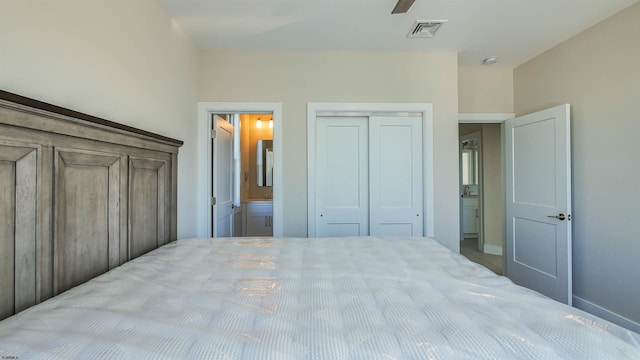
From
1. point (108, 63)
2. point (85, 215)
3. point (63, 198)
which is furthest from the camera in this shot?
point (108, 63)

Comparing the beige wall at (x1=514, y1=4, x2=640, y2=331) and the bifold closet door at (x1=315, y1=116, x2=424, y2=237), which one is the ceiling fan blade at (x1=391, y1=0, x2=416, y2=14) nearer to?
the bifold closet door at (x1=315, y1=116, x2=424, y2=237)

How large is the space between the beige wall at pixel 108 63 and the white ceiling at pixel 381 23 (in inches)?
14.5

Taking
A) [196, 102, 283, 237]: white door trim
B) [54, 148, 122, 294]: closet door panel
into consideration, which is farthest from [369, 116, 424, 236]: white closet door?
[54, 148, 122, 294]: closet door panel

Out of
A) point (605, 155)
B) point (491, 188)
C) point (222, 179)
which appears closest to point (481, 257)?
point (491, 188)

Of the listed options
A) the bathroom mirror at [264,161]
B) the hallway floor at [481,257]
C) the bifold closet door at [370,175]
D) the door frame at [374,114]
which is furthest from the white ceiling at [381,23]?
the hallway floor at [481,257]

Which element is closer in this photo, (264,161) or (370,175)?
(370,175)

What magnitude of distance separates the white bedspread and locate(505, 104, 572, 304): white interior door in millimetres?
1895

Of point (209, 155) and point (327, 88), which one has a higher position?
point (327, 88)

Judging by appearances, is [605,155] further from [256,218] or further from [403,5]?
[256,218]

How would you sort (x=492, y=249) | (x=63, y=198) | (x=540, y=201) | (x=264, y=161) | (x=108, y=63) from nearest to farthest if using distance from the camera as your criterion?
(x=63, y=198) → (x=108, y=63) → (x=540, y=201) → (x=492, y=249) → (x=264, y=161)

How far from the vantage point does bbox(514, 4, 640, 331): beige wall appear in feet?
7.17

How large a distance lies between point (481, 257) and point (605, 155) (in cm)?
245

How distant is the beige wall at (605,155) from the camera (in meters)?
2.19

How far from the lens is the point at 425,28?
7.72ft
